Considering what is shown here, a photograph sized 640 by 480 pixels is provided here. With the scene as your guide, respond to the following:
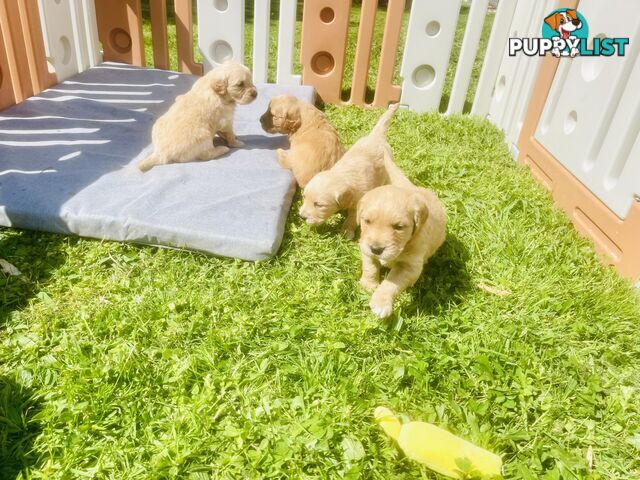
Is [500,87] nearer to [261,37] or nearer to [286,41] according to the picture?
[286,41]

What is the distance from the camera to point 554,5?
420 cm

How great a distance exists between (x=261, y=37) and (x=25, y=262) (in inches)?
160

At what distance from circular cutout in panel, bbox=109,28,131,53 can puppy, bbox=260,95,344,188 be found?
10.2 ft

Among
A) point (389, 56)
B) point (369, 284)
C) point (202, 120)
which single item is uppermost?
point (389, 56)

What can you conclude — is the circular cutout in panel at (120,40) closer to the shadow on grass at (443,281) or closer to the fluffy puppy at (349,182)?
the fluffy puppy at (349,182)

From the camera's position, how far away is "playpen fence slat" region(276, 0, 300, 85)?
211 inches

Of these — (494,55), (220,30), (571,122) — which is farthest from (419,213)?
(220,30)

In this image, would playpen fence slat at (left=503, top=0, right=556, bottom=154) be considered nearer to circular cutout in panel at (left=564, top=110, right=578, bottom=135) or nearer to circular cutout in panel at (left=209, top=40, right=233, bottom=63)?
circular cutout in panel at (left=564, top=110, right=578, bottom=135)

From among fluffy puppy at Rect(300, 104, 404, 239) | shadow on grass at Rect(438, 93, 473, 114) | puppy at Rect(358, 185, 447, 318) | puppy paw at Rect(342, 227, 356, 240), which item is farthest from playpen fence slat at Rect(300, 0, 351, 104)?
puppy at Rect(358, 185, 447, 318)

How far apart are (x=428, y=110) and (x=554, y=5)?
5.91ft

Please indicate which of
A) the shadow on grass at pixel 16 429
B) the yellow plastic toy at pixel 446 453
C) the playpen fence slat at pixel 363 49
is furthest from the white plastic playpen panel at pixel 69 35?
the yellow plastic toy at pixel 446 453

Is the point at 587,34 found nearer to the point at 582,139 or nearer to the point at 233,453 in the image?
the point at 582,139

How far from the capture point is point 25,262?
2650mm

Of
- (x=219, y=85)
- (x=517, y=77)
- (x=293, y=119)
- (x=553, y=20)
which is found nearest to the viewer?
(x=219, y=85)
